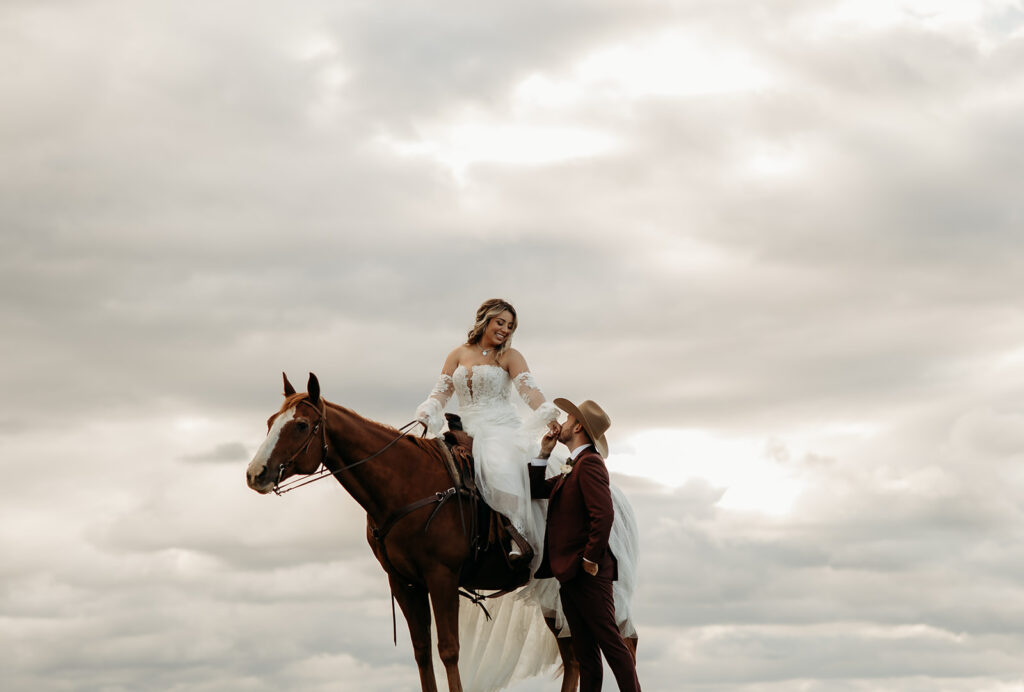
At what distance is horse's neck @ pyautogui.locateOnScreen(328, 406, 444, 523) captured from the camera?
12.6m

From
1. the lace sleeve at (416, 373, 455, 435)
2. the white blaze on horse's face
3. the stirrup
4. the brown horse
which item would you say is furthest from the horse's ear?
the stirrup

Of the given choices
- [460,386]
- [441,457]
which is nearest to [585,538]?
[441,457]

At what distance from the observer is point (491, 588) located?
13.9m

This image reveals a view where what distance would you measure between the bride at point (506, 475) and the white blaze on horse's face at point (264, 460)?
242cm

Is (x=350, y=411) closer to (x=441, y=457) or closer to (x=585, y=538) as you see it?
(x=441, y=457)

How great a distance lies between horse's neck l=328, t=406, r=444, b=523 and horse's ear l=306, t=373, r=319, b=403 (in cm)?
31

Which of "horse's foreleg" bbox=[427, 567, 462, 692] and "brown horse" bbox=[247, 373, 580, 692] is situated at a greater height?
"brown horse" bbox=[247, 373, 580, 692]

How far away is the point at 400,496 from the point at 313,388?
5.39 ft

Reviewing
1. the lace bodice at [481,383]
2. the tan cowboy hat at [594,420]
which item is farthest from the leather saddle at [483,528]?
the tan cowboy hat at [594,420]

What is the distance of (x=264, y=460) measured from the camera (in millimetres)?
11766

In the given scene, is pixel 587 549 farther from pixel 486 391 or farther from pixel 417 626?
pixel 486 391

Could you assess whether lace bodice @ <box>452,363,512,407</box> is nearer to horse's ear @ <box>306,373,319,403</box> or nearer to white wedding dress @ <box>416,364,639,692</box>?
white wedding dress @ <box>416,364,639,692</box>

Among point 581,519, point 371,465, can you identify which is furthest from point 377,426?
point 581,519

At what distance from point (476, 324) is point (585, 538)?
3658mm
